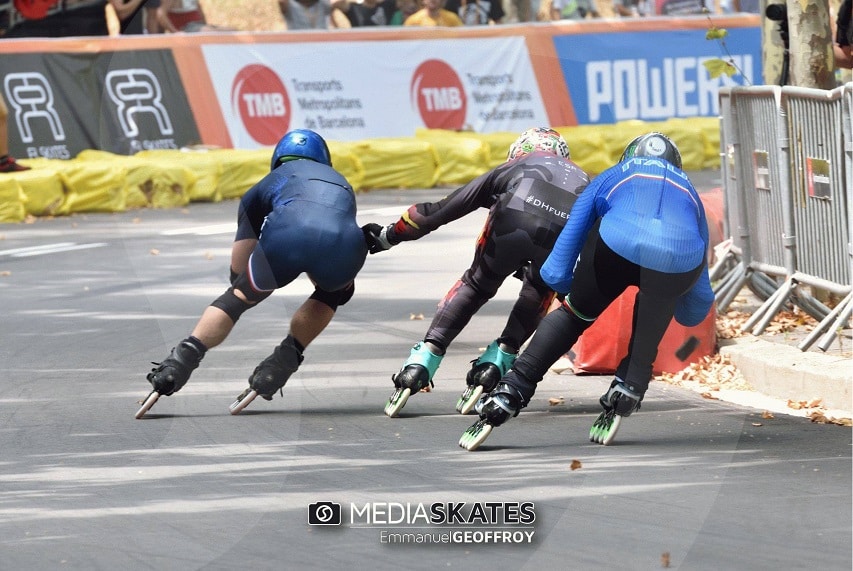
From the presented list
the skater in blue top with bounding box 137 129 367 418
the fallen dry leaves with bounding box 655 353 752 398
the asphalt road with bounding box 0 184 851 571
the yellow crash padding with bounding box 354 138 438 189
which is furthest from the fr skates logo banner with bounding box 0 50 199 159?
the fallen dry leaves with bounding box 655 353 752 398

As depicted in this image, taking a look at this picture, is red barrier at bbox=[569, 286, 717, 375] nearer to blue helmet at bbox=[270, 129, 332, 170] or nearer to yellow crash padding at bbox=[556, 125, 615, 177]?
blue helmet at bbox=[270, 129, 332, 170]

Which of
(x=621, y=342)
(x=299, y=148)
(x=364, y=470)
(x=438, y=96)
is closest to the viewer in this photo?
(x=364, y=470)

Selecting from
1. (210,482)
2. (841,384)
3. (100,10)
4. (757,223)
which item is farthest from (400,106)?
(210,482)

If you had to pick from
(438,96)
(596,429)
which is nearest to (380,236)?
(596,429)

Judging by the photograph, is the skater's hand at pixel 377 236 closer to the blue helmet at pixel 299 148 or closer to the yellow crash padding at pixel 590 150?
the blue helmet at pixel 299 148

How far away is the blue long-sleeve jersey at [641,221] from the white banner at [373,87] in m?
13.1

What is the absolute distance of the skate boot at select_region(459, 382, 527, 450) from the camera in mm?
7465

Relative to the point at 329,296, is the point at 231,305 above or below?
above

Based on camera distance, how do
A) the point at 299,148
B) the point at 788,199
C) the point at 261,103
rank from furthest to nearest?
the point at 261,103 → the point at 788,199 → the point at 299,148

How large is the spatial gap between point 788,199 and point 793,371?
69.6 inches

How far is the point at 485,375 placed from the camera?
8602mm

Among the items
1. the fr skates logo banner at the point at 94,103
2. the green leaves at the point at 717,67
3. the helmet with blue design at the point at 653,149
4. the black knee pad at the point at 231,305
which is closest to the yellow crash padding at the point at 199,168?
the fr skates logo banner at the point at 94,103

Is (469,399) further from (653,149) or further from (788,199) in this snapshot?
(788,199)

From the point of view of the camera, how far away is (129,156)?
19.0m
